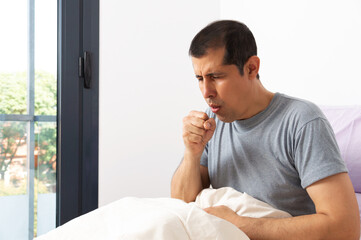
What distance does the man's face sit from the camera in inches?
45.1

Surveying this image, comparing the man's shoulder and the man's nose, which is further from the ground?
the man's nose

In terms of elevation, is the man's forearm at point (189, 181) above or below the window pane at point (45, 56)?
below

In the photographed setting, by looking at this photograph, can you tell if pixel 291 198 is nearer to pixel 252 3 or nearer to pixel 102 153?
pixel 102 153

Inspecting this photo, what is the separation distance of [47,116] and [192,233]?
4.52ft

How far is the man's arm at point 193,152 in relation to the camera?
49.3 inches

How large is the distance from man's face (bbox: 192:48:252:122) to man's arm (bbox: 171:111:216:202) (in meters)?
0.07

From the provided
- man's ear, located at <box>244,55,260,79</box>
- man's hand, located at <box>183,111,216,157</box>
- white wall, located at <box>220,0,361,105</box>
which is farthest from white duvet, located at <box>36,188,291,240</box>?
white wall, located at <box>220,0,361,105</box>

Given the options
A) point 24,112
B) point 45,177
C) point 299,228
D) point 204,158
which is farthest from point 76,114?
point 299,228

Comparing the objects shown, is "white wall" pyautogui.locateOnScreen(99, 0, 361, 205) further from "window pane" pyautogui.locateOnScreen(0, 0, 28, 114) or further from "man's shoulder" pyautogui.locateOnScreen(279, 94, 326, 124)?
"man's shoulder" pyautogui.locateOnScreen(279, 94, 326, 124)

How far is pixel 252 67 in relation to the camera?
1.20 m

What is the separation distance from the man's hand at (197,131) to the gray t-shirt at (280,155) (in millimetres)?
75

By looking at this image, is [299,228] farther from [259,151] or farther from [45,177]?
[45,177]

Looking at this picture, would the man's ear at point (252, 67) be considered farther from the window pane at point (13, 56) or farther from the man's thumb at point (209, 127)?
the window pane at point (13, 56)

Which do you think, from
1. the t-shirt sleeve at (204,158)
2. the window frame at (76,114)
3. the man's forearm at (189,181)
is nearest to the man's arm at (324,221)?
the man's forearm at (189,181)
